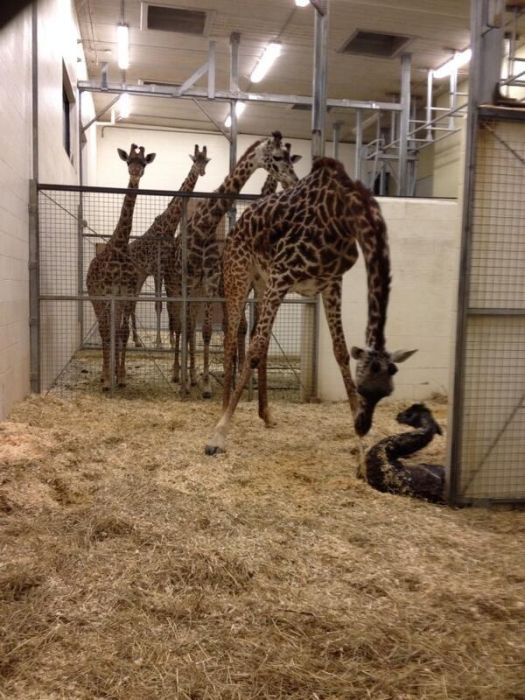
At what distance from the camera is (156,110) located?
1434cm

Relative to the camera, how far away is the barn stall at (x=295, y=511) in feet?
6.77

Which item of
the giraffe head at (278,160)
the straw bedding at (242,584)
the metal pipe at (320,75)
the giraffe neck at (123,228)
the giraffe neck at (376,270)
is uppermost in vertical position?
the metal pipe at (320,75)

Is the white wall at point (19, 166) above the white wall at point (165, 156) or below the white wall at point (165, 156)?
below

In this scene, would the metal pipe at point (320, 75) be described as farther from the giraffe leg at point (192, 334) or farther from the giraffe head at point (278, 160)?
the giraffe leg at point (192, 334)

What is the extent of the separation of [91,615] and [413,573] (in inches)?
56.1

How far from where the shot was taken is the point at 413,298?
7.25 meters

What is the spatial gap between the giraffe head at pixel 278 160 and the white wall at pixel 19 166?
2481 mm

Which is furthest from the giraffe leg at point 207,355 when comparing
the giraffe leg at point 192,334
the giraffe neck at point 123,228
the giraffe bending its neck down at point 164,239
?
the giraffe neck at point 123,228

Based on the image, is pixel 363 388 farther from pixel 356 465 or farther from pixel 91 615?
pixel 91 615

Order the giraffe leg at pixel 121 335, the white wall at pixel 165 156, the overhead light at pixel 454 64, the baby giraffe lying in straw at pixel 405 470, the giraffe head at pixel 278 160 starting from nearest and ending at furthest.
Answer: the baby giraffe lying in straw at pixel 405 470, the giraffe head at pixel 278 160, the giraffe leg at pixel 121 335, the overhead light at pixel 454 64, the white wall at pixel 165 156

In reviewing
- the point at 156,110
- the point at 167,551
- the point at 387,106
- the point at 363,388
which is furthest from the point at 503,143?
the point at 156,110

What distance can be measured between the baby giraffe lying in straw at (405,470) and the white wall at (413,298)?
9.85ft

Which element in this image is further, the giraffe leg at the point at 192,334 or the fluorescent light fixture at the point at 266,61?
the fluorescent light fixture at the point at 266,61

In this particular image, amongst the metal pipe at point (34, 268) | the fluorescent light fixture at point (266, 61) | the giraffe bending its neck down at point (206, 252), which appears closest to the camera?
the metal pipe at point (34, 268)
